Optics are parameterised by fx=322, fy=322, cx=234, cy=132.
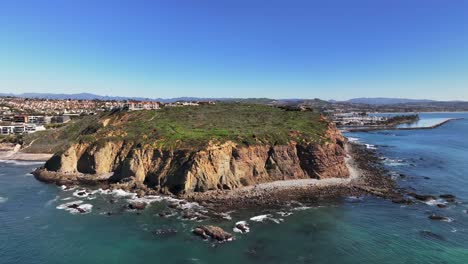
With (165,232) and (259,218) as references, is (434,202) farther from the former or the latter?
(165,232)

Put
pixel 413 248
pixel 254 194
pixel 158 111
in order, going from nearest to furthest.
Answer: pixel 413 248 → pixel 254 194 → pixel 158 111

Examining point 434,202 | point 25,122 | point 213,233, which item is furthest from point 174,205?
point 25,122

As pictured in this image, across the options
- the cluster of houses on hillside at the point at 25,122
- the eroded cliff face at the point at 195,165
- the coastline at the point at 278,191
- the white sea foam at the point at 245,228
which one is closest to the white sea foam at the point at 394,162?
the coastline at the point at 278,191

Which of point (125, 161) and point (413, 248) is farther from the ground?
point (125, 161)

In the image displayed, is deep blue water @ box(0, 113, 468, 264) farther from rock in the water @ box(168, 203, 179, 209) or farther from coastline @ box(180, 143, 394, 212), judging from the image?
coastline @ box(180, 143, 394, 212)

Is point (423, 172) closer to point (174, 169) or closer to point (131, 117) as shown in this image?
point (174, 169)

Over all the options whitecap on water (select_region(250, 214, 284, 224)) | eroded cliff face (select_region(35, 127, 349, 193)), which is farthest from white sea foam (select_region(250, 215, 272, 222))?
eroded cliff face (select_region(35, 127, 349, 193))

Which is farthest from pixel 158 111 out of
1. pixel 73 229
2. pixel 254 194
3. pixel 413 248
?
pixel 413 248
